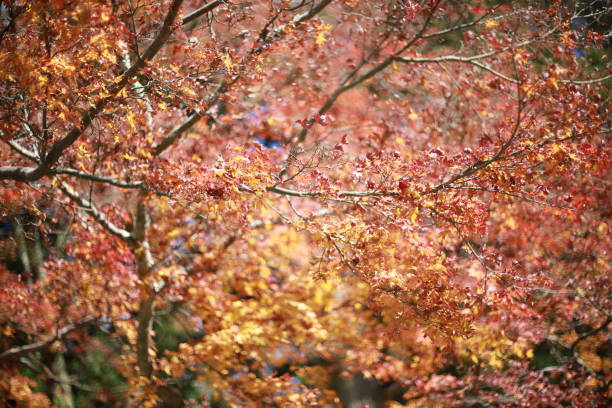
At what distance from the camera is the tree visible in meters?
4.01

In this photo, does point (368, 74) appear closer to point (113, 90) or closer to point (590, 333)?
point (113, 90)

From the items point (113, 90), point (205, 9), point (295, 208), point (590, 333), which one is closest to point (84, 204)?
point (113, 90)

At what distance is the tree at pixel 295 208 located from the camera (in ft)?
13.1

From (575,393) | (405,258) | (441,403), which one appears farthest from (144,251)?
(575,393)

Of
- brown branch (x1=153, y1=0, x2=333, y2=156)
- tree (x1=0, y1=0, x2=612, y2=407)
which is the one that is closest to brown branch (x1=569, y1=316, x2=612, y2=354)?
tree (x1=0, y1=0, x2=612, y2=407)

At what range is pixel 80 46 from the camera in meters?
4.02

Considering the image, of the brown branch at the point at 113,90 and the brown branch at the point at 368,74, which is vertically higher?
the brown branch at the point at 368,74

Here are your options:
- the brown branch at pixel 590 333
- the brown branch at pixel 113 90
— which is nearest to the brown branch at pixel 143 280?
the brown branch at pixel 113 90

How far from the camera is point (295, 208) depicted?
18.9ft

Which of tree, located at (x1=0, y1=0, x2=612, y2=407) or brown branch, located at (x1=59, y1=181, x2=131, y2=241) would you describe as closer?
tree, located at (x1=0, y1=0, x2=612, y2=407)

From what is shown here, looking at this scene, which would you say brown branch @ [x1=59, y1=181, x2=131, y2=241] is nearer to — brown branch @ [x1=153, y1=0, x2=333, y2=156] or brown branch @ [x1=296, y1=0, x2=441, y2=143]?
brown branch @ [x1=153, y1=0, x2=333, y2=156]

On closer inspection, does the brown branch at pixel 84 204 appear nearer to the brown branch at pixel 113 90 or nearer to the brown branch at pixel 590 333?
the brown branch at pixel 113 90

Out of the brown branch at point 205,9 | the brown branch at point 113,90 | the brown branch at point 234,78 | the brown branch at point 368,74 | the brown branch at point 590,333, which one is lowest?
the brown branch at point 590,333

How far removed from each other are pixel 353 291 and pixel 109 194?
18.6ft
